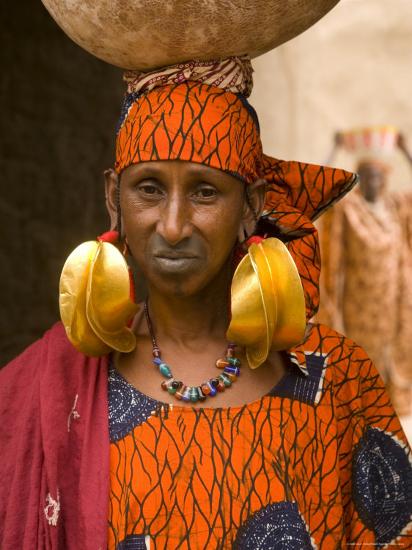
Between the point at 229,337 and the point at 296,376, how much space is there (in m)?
0.23

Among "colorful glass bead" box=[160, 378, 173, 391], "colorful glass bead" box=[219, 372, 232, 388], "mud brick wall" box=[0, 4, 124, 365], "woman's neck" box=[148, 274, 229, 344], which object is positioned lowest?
"colorful glass bead" box=[160, 378, 173, 391]

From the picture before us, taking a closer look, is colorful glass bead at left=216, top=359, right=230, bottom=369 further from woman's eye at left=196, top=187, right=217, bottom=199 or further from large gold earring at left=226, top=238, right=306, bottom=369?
woman's eye at left=196, top=187, right=217, bottom=199

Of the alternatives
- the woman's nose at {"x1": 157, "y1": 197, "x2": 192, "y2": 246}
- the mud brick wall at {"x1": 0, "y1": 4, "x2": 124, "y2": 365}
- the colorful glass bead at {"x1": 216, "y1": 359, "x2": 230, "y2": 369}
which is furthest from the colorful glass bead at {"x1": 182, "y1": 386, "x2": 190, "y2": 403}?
the mud brick wall at {"x1": 0, "y1": 4, "x2": 124, "y2": 365}

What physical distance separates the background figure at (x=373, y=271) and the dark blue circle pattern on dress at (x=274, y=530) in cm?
302

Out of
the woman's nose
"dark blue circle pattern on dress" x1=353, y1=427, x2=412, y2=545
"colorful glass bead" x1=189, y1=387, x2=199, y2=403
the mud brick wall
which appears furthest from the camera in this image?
the mud brick wall

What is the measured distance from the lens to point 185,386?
1969mm

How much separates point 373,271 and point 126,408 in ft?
10.8

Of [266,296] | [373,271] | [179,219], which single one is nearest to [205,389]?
[266,296]

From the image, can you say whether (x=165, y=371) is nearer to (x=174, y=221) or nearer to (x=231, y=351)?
(x=231, y=351)

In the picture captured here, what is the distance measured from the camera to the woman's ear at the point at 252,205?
2.00m

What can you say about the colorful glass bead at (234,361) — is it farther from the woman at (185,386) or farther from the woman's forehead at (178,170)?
the woman's forehead at (178,170)

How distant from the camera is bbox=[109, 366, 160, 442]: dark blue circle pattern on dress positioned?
1909mm

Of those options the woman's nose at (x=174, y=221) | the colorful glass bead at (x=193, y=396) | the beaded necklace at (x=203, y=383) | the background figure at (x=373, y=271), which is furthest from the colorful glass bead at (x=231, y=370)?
the background figure at (x=373, y=271)

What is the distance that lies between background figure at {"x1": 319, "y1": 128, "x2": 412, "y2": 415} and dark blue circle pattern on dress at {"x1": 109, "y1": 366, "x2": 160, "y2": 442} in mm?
3008
